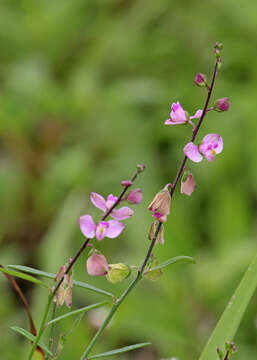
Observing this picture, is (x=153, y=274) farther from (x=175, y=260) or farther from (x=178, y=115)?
(x=178, y=115)

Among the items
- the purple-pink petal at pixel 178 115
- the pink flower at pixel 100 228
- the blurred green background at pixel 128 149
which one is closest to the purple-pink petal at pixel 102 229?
the pink flower at pixel 100 228

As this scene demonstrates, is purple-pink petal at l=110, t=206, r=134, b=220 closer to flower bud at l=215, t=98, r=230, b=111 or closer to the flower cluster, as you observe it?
the flower cluster

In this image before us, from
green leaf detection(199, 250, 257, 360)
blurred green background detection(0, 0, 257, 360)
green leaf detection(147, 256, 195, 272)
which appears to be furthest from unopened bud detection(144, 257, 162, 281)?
blurred green background detection(0, 0, 257, 360)

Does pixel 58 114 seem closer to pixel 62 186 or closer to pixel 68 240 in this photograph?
pixel 62 186

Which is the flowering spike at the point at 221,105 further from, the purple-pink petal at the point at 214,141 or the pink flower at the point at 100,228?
the pink flower at the point at 100,228

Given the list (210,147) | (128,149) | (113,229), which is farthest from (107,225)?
(128,149)

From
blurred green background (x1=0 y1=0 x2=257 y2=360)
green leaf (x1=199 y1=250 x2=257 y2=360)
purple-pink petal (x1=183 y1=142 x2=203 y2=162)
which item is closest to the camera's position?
purple-pink petal (x1=183 y1=142 x2=203 y2=162)
